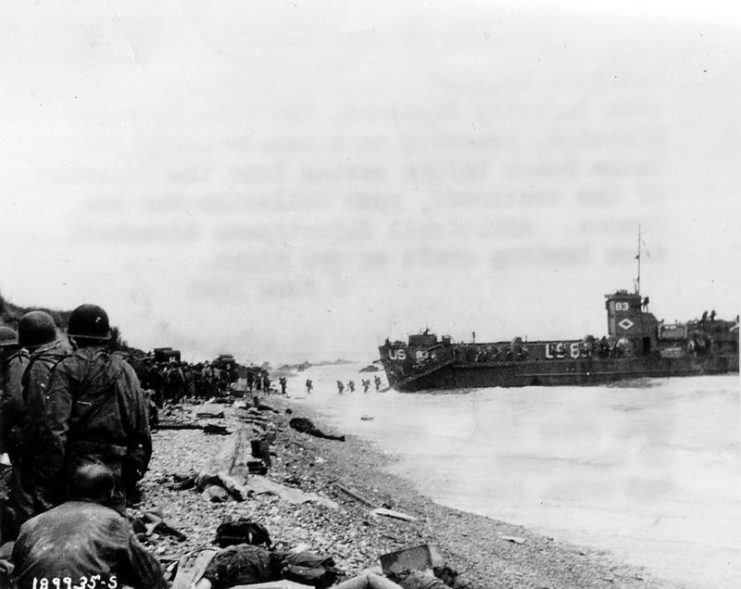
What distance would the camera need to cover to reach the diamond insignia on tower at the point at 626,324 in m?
40.8

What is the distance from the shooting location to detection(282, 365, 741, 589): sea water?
9.09 meters

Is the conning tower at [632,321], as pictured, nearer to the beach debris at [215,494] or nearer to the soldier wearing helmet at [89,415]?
the beach debris at [215,494]

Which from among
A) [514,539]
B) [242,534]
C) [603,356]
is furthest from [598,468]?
[603,356]

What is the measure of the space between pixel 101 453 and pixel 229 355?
3240 cm

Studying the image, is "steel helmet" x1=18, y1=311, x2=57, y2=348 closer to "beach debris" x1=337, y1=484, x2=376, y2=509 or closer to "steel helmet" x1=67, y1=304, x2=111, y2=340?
"steel helmet" x1=67, y1=304, x2=111, y2=340

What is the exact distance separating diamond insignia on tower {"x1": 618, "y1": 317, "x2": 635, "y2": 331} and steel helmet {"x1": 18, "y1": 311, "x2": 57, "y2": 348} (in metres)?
40.7

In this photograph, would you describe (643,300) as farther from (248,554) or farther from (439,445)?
(248,554)

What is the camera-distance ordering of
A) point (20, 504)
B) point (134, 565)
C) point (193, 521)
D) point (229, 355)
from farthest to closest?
point (229, 355) < point (193, 521) < point (20, 504) < point (134, 565)

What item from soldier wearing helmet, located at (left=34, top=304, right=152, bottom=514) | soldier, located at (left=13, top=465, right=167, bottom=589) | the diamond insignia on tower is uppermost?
the diamond insignia on tower

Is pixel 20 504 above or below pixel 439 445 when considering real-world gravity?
above

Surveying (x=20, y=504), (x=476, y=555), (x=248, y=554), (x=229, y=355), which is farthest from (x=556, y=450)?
(x=229, y=355)

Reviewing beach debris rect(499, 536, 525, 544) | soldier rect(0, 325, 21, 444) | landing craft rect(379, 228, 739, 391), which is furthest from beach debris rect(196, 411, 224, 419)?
landing craft rect(379, 228, 739, 391)

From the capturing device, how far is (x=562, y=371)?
4116cm

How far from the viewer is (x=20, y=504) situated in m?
4.04
